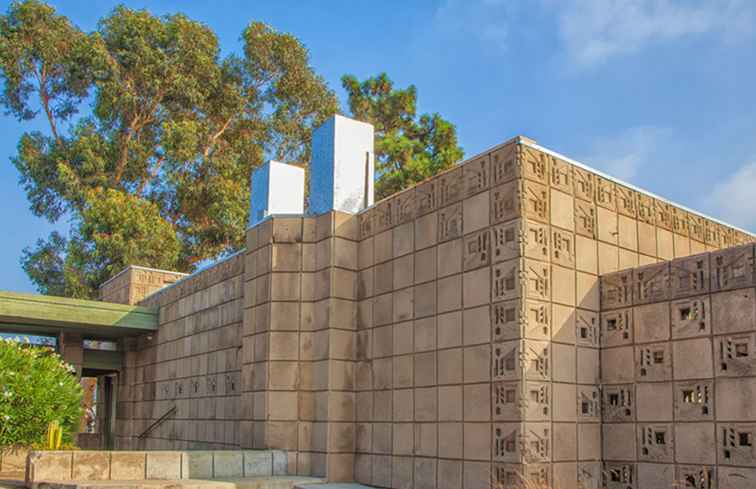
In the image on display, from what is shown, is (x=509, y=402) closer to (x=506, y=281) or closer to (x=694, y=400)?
(x=506, y=281)

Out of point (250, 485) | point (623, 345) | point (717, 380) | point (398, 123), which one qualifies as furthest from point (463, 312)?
point (398, 123)

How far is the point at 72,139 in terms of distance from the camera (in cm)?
3128

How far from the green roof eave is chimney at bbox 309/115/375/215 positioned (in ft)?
26.6

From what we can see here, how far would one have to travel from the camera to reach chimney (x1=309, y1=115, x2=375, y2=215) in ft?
43.3

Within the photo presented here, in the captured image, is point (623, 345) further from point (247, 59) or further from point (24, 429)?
point (247, 59)

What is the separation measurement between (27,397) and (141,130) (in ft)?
70.0

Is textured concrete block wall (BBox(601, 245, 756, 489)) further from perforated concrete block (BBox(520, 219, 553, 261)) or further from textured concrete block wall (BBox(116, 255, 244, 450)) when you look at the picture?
textured concrete block wall (BBox(116, 255, 244, 450))

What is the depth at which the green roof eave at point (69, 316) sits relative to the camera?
57.7ft

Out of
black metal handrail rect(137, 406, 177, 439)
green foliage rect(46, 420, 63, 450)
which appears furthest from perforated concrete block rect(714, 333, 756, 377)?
black metal handrail rect(137, 406, 177, 439)

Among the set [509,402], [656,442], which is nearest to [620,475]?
[656,442]

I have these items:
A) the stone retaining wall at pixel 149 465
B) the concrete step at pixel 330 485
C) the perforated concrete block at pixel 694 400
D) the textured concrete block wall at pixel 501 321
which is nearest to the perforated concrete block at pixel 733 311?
the perforated concrete block at pixel 694 400

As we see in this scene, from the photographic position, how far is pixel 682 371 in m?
9.23

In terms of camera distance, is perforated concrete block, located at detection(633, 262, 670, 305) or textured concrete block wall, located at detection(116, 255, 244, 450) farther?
textured concrete block wall, located at detection(116, 255, 244, 450)

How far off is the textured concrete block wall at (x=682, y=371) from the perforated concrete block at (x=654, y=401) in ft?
0.04
